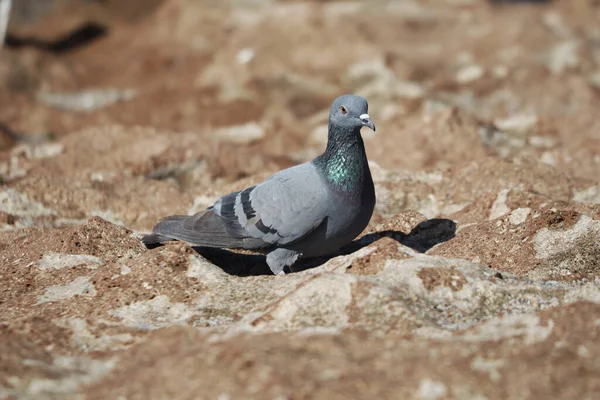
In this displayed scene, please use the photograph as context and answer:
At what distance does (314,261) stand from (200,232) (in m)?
1.12

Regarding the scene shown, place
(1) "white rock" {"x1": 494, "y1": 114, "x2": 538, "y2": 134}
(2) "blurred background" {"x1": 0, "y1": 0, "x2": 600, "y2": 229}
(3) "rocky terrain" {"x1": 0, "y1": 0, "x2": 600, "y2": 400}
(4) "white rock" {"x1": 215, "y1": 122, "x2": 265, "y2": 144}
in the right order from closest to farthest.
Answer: (3) "rocky terrain" {"x1": 0, "y1": 0, "x2": 600, "y2": 400}, (2) "blurred background" {"x1": 0, "y1": 0, "x2": 600, "y2": 229}, (1) "white rock" {"x1": 494, "y1": 114, "x2": 538, "y2": 134}, (4) "white rock" {"x1": 215, "y1": 122, "x2": 265, "y2": 144}

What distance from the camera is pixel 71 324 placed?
5930 millimetres

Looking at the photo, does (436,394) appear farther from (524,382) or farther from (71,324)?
(71,324)

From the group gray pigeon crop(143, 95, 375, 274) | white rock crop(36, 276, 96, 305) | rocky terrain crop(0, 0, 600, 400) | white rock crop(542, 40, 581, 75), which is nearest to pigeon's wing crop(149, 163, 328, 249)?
gray pigeon crop(143, 95, 375, 274)

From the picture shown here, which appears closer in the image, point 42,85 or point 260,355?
point 260,355

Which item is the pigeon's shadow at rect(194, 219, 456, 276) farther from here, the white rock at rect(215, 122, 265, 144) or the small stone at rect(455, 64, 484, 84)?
the small stone at rect(455, 64, 484, 84)

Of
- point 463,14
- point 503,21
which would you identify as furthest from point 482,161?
point 463,14

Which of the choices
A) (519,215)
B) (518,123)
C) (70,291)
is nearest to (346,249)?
(519,215)

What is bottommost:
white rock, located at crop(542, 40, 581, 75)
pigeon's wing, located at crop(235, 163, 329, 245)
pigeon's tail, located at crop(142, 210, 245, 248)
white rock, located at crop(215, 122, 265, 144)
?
white rock, located at crop(542, 40, 581, 75)

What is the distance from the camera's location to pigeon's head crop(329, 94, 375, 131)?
7.00m

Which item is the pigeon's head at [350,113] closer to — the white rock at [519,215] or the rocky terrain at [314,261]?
the rocky terrain at [314,261]

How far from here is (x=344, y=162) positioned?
6.95 metres

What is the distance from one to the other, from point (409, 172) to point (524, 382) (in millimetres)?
5918

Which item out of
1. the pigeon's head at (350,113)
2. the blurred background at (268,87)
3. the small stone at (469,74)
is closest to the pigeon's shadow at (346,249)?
the pigeon's head at (350,113)
